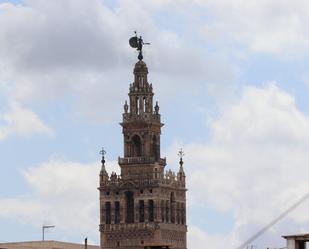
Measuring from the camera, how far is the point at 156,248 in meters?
164

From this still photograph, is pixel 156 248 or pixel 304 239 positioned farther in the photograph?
pixel 156 248

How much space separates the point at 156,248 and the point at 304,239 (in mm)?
19271

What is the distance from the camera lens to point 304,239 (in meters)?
147
